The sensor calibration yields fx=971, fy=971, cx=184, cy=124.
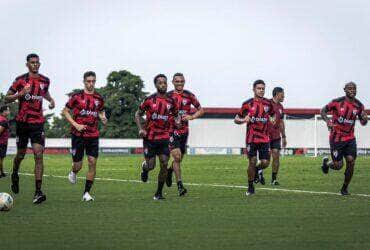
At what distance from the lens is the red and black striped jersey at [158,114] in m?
17.6

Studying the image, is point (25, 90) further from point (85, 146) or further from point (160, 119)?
point (160, 119)

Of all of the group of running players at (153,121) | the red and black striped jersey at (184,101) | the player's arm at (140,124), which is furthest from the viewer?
the red and black striped jersey at (184,101)

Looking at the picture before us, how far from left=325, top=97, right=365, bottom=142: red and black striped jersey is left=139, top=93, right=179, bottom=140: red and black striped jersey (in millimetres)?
3281

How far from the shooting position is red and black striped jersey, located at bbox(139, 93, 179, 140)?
17.6m

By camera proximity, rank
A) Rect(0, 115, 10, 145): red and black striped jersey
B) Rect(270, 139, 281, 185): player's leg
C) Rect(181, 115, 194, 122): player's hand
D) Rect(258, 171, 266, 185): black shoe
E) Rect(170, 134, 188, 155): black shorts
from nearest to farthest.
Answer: Rect(181, 115, 194, 122): player's hand
Rect(170, 134, 188, 155): black shorts
Rect(258, 171, 266, 185): black shoe
Rect(270, 139, 281, 185): player's leg
Rect(0, 115, 10, 145): red and black striped jersey

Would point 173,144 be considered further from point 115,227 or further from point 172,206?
point 115,227

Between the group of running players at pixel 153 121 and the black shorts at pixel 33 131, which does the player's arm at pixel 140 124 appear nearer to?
the group of running players at pixel 153 121

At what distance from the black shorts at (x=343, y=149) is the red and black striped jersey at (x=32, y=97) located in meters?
5.79

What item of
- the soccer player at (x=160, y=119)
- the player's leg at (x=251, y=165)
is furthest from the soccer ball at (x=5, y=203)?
the player's leg at (x=251, y=165)

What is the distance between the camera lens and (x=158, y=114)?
1766 centimetres

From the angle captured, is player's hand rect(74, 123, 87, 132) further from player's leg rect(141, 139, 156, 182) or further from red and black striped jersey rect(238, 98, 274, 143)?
red and black striped jersey rect(238, 98, 274, 143)

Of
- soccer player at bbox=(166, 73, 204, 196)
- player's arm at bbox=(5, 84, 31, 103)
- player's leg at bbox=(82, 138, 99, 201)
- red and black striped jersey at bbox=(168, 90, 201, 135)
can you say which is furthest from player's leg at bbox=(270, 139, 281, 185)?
player's arm at bbox=(5, 84, 31, 103)

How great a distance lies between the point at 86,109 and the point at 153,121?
4.37ft

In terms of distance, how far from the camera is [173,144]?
19.6 m
